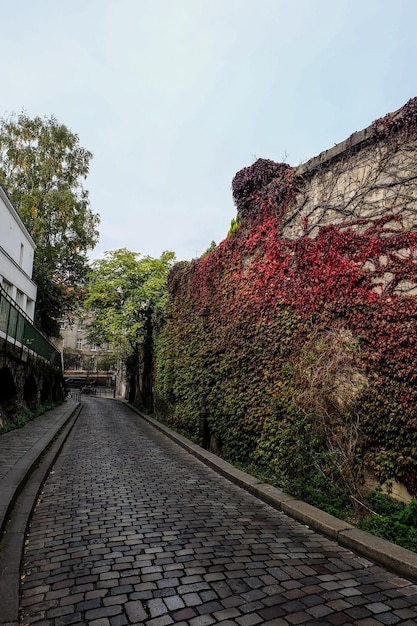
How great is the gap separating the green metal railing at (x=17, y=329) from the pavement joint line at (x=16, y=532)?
461 cm

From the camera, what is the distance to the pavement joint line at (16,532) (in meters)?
2.87

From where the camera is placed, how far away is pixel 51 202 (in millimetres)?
26953

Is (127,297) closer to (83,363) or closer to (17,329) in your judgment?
(17,329)

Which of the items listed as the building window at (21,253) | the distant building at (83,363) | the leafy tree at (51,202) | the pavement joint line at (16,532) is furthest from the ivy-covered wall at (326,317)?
the distant building at (83,363)

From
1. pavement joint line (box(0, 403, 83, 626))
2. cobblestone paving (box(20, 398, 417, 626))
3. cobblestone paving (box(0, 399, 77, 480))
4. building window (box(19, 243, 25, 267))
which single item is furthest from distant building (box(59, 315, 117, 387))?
cobblestone paving (box(20, 398, 417, 626))

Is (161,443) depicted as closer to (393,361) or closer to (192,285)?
(192,285)

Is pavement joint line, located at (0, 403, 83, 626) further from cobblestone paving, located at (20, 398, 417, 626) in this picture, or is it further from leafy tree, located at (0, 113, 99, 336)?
leafy tree, located at (0, 113, 99, 336)

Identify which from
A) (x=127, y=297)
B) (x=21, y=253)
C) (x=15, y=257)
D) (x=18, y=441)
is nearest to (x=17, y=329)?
(x=18, y=441)

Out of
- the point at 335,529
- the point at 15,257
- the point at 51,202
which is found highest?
the point at 51,202

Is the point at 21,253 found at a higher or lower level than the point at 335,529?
higher

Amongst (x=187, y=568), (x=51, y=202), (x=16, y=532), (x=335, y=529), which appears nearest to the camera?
(x=187, y=568)

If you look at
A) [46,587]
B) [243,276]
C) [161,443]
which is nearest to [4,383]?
[161,443]

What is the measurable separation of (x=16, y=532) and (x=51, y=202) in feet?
86.0

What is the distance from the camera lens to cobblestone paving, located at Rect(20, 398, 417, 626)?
2.84 m
